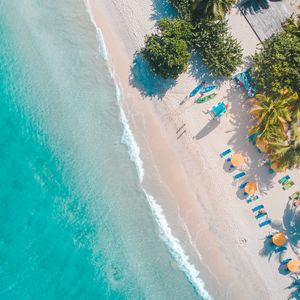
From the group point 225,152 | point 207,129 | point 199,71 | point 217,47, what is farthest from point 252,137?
point 217,47

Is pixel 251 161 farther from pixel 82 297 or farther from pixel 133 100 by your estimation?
pixel 82 297

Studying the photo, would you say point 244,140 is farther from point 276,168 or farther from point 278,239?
point 278,239

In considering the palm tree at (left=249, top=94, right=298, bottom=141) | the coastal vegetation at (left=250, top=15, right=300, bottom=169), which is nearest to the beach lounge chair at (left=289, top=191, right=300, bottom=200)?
the coastal vegetation at (left=250, top=15, right=300, bottom=169)

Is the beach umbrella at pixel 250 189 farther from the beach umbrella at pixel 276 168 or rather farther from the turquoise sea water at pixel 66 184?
the turquoise sea water at pixel 66 184

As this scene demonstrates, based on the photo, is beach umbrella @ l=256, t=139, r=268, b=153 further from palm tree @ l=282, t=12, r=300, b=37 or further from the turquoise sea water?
the turquoise sea water

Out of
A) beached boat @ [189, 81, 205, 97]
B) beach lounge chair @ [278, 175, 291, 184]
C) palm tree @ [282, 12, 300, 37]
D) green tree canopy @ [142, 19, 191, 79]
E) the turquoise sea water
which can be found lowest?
the turquoise sea water

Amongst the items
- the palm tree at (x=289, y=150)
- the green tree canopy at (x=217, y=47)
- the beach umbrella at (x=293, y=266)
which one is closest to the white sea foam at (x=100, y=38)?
the green tree canopy at (x=217, y=47)
